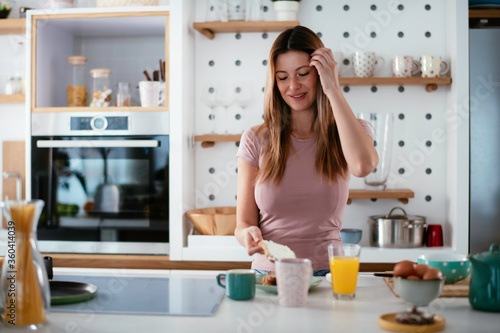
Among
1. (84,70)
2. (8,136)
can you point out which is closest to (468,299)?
(84,70)

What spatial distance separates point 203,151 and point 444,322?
2334 millimetres

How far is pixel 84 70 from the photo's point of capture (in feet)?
10.7

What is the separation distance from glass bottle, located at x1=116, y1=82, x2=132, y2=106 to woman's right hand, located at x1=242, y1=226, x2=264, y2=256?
1681mm

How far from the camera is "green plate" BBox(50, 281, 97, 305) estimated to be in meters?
1.46

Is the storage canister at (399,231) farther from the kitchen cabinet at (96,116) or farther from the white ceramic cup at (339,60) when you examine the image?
the kitchen cabinet at (96,116)

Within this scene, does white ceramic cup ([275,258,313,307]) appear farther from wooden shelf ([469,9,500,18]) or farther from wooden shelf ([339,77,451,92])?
wooden shelf ([469,9,500,18])

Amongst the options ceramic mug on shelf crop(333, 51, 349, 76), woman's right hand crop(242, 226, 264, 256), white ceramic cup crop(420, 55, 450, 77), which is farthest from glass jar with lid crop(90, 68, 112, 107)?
woman's right hand crop(242, 226, 264, 256)

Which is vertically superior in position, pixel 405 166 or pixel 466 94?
pixel 466 94

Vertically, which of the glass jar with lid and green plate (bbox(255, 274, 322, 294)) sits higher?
the glass jar with lid

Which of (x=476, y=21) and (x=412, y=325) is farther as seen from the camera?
(x=476, y=21)

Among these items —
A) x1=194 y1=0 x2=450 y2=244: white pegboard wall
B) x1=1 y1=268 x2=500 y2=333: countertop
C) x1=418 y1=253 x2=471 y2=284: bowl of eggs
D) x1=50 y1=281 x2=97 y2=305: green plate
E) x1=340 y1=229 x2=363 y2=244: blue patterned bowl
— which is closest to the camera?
x1=1 y1=268 x2=500 y2=333: countertop

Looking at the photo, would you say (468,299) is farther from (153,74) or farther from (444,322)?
(153,74)

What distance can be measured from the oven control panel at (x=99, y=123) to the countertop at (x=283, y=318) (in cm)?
179

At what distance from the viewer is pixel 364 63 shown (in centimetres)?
320
